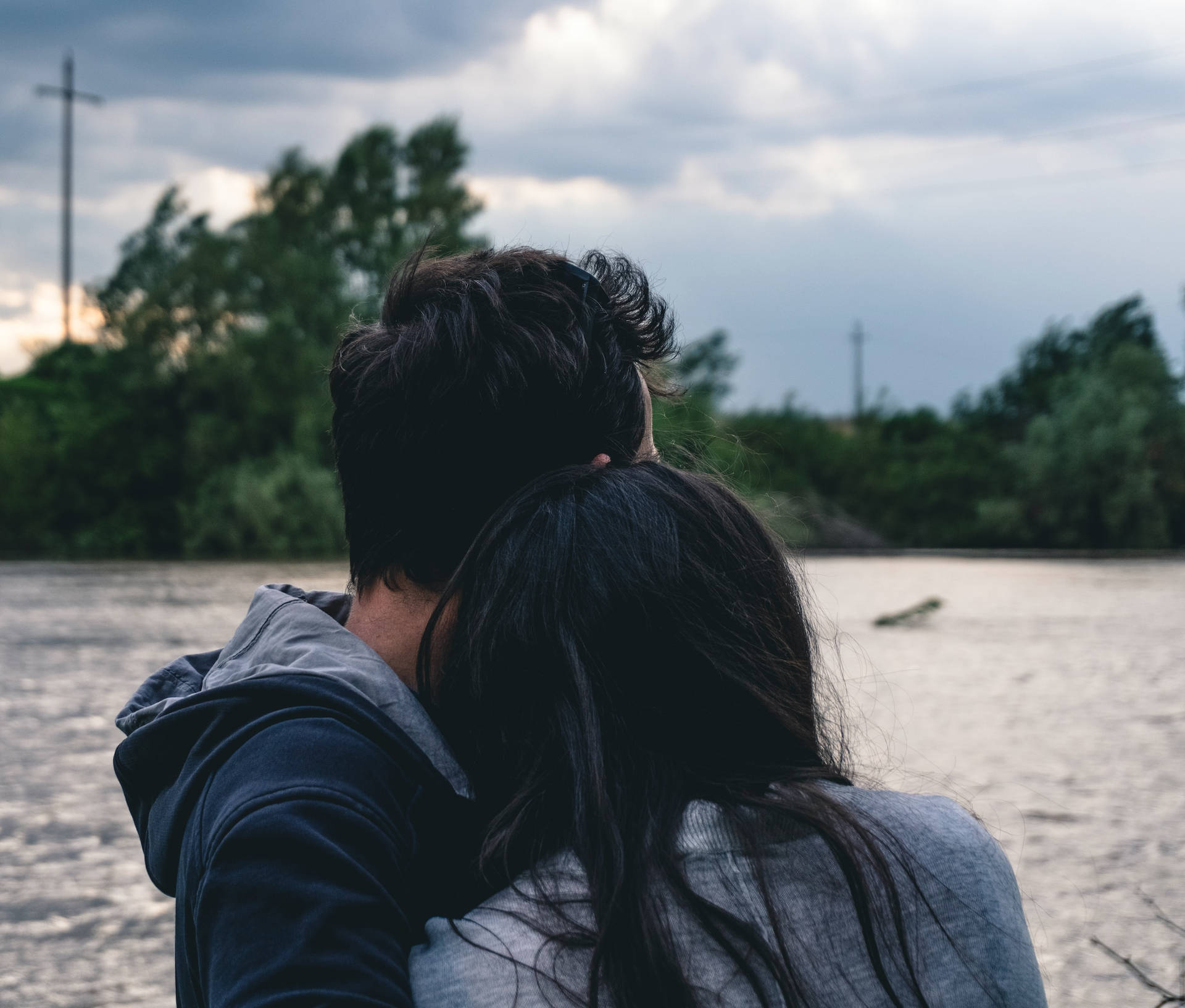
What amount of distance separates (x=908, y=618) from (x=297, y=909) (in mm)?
14822

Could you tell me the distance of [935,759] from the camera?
7102mm

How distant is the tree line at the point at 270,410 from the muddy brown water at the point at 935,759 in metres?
→ 10.9

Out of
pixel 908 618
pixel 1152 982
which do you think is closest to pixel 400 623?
pixel 1152 982

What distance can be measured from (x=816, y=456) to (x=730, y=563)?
41.5m

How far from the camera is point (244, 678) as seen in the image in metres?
1.06

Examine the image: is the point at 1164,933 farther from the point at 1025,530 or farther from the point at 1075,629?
the point at 1025,530

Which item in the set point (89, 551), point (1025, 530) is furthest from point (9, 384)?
point (1025, 530)

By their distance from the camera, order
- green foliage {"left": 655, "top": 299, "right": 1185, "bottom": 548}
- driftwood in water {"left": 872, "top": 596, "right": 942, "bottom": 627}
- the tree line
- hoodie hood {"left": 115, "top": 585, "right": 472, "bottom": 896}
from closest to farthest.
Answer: hoodie hood {"left": 115, "top": 585, "right": 472, "bottom": 896} → driftwood in water {"left": 872, "top": 596, "right": 942, "bottom": 627} → the tree line → green foliage {"left": 655, "top": 299, "right": 1185, "bottom": 548}

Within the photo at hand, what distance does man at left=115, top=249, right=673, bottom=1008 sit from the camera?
89 centimetres

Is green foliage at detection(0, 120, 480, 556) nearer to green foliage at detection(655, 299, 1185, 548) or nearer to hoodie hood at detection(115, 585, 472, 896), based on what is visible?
green foliage at detection(655, 299, 1185, 548)

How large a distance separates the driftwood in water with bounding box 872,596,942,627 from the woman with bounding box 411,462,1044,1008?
548 inches

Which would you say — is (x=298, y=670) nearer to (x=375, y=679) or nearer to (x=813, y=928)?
(x=375, y=679)

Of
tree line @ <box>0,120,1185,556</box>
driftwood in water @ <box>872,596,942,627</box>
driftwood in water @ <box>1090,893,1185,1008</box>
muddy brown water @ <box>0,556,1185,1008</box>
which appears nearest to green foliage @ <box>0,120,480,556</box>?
tree line @ <box>0,120,1185,556</box>

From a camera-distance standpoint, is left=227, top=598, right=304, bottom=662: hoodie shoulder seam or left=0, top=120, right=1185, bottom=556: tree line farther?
left=0, top=120, right=1185, bottom=556: tree line
